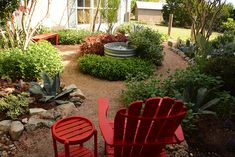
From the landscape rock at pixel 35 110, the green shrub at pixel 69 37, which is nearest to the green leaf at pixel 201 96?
the landscape rock at pixel 35 110

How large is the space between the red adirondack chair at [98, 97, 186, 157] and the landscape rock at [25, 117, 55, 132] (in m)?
1.50

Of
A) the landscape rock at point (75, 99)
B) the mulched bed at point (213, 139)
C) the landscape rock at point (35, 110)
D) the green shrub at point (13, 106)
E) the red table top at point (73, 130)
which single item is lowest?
the mulched bed at point (213, 139)

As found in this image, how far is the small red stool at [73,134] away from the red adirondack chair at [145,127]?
0.27 metres

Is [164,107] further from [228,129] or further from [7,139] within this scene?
[7,139]

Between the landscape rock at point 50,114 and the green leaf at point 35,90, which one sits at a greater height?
the green leaf at point 35,90

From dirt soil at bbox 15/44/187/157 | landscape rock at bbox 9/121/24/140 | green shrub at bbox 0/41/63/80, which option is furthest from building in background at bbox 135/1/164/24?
landscape rock at bbox 9/121/24/140

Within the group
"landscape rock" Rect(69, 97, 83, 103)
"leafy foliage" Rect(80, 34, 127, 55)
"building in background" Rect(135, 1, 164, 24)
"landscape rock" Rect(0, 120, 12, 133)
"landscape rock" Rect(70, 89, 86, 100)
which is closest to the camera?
"landscape rock" Rect(0, 120, 12, 133)

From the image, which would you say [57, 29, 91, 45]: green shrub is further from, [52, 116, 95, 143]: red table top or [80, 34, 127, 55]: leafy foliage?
[52, 116, 95, 143]: red table top

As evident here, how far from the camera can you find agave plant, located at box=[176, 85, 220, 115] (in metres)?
4.02

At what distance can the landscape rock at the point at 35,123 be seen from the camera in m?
3.79

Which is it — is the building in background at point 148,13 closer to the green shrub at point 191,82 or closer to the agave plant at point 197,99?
the green shrub at point 191,82

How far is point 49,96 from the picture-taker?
4.55 meters

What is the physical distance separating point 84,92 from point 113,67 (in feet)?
4.21

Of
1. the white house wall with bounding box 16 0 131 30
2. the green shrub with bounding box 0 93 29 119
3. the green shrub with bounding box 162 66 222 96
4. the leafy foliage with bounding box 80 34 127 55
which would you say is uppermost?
the white house wall with bounding box 16 0 131 30
